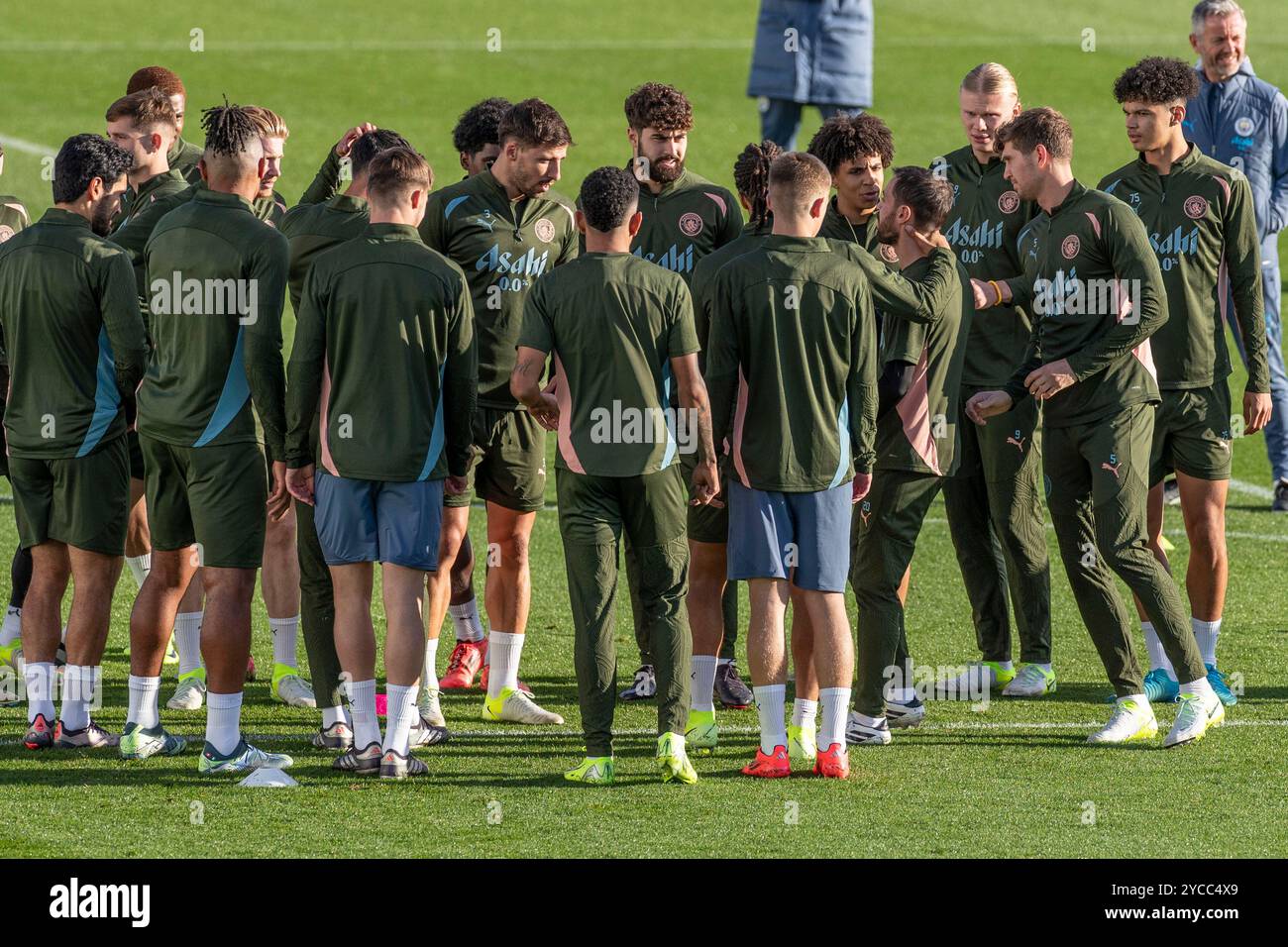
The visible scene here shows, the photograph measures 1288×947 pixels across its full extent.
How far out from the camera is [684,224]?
8.17 meters

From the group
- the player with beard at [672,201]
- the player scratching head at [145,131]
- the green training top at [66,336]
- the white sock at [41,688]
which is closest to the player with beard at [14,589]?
the player scratching head at [145,131]

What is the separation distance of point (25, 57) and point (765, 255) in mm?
22087

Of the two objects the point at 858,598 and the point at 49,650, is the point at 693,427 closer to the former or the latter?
the point at 858,598

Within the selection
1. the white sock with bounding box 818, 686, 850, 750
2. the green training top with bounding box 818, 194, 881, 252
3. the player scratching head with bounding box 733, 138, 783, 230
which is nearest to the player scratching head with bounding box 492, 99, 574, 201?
the player scratching head with bounding box 733, 138, 783, 230

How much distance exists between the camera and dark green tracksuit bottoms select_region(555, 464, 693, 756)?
692cm

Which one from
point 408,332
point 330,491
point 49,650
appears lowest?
point 49,650

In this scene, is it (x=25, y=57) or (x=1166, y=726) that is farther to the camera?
(x=25, y=57)

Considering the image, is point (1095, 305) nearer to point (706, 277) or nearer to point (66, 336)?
point (706, 277)

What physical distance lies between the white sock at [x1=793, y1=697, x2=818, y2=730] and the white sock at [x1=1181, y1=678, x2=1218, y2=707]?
1478 mm

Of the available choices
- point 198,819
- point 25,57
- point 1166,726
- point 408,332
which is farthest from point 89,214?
point 25,57

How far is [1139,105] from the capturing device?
26.1 ft

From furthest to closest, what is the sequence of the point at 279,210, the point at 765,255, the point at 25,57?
the point at 25,57
the point at 279,210
the point at 765,255

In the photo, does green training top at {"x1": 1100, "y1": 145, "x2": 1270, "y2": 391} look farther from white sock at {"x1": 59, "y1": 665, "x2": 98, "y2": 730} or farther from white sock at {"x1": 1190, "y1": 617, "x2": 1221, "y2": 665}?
white sock at {"x1": 59, "y1": 665, "x2": 98, "y2": 730}

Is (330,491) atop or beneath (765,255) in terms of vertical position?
beneath
